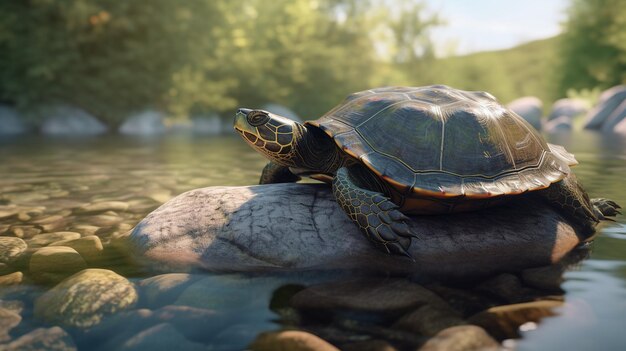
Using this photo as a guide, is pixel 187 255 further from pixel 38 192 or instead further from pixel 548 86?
pixel 548 86

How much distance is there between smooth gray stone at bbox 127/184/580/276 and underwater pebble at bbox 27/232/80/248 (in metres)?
0.41

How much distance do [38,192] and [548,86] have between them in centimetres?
4063

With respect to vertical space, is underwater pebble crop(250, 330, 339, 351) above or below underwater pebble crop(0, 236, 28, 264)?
above

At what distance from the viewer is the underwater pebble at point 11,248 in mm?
2736

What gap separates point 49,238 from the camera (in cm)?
318

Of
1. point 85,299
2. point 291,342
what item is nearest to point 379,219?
point 291,342

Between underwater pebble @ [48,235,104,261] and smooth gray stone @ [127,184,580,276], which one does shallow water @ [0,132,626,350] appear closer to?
underwater pebble @ [48,235,104,261]

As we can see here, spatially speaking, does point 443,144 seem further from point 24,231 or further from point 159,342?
point 24,231

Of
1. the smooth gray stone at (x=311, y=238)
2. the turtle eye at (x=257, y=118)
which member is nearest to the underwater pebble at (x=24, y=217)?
the smooth gray stone at (x=311, y=238)

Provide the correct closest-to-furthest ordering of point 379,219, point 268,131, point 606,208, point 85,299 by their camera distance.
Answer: point 85,299 → point 379,219 → point 268,131 → point 606,208

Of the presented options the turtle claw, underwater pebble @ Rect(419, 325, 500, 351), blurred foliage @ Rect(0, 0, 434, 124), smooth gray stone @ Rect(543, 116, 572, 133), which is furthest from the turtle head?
smooth gray stone @ Rect(543, 116, 572, 133)

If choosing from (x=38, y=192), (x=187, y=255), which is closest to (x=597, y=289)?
(x=187, y=255)

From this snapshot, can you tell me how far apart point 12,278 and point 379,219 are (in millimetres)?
2001

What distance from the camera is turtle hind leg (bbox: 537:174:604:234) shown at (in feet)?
10.7
